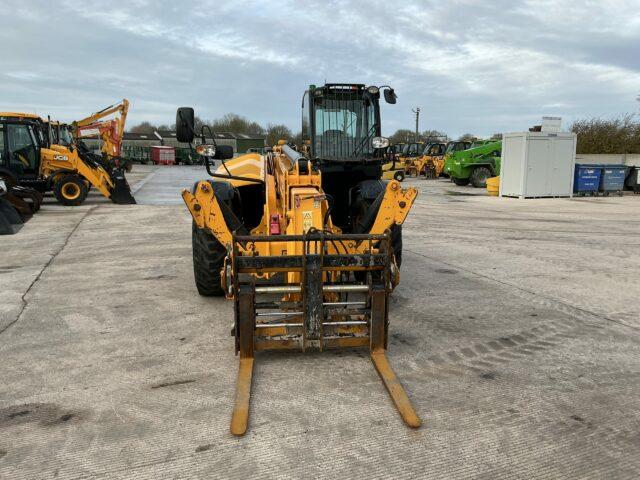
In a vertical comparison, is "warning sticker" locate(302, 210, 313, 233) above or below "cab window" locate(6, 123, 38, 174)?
below

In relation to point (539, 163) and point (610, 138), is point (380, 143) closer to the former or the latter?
point (539, 163)

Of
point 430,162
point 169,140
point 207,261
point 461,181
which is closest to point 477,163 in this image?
point 461,181

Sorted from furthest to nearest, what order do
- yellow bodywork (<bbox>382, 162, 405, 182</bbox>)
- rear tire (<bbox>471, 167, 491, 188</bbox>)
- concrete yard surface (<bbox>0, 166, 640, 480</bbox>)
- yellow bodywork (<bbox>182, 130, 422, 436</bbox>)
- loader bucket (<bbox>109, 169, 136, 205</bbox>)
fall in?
rear tire (<bbox>471, 167, 491, 188</bbox>) < yellow bodywork (<bbox>382, 162, 405, 182</bbox>) < loader bucket (<bbox>109, 169, 136, 205</bbox>) < yellow bodywork (<bbox>182, 130, 422, 436</bbox>) < concrete yard surface (<bbox>0, 166, 640, 480</bbox>)

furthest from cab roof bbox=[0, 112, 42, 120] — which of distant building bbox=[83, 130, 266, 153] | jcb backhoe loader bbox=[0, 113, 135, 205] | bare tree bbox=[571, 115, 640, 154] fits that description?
distant building bbox=[83, 130, 266, 153]

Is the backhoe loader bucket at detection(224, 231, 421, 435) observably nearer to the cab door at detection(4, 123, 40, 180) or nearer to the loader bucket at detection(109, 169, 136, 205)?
the loader bucket at detection(109, 169, 136, 205)

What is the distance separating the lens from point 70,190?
1548cm

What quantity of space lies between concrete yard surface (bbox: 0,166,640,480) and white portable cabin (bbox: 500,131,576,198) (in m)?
12.8

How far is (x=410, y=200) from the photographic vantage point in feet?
15.6

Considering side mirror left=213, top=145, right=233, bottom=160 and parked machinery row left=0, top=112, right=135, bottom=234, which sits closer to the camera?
side mirror left=213, top=145, right=233, bottom=160

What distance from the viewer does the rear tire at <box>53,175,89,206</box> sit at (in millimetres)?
15312

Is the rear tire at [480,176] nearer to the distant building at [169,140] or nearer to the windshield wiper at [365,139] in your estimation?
the windshield wiper at [365,139]

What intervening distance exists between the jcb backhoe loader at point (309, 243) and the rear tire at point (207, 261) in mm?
12

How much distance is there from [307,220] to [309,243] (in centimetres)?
42

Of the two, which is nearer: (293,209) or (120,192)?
(293,209)
